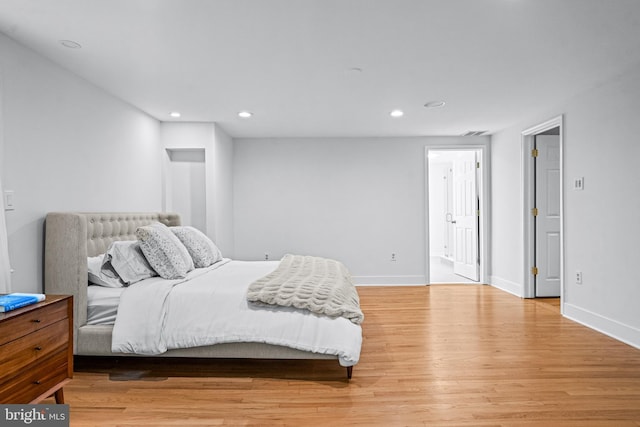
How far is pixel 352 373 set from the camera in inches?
105

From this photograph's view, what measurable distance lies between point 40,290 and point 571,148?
4.96 m

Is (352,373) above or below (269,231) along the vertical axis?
below

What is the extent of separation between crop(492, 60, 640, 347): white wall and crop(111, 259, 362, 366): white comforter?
2505 mm

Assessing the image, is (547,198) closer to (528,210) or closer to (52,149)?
(528,210)

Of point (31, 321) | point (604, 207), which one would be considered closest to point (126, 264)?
point (31, 321)

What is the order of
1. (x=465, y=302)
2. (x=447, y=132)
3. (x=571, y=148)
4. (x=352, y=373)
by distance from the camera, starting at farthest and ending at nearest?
(x=447, y=132), (x=465, y=302), (x=571, y=148), (x=352, y=373)

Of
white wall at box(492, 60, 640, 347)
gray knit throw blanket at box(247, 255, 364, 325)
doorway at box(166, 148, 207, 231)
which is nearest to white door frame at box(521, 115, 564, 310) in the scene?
white wall at box(492, 60, 640, 347)

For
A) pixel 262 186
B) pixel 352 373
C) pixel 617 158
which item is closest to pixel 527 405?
pixel 352 373

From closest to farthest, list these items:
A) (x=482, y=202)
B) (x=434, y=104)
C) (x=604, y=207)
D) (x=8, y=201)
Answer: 1. (x=8, y=201)
2. (x=604, y=207)
3. (x=434, y=104)
4. (x=482, y=202)

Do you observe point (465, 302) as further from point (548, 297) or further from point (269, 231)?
point (269, 231)

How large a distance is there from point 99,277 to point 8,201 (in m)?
0.79

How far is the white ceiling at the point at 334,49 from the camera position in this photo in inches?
87.0

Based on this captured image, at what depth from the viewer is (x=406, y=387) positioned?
2.47m

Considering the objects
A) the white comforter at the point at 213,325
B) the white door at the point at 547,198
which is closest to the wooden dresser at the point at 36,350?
the white comforter at the point at 213,325
